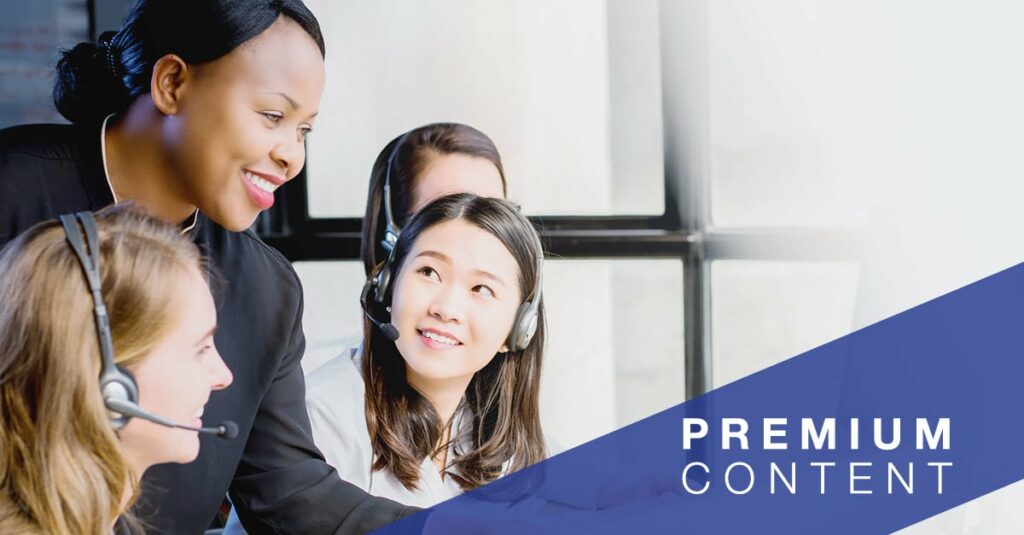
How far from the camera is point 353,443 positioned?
1.81 meters

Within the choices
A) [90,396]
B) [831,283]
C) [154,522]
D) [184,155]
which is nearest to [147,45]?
[184,155]

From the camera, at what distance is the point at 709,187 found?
2074 mm

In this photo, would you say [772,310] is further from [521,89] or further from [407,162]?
[407,162]

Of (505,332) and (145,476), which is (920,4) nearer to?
(505,332)

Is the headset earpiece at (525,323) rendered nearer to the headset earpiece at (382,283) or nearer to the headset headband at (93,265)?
the headset earpiece at (382,283)

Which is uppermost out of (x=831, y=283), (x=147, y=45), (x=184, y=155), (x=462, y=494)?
(x=147, y=45)

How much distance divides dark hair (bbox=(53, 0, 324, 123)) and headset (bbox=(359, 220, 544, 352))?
517 millimetres

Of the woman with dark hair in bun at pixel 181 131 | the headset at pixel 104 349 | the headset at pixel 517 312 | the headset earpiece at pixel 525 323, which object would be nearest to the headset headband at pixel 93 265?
the headset at pixel 104 349

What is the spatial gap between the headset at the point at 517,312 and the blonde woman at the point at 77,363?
68 centimetres

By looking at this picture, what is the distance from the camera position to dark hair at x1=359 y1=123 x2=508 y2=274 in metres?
1.87

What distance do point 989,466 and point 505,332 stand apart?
862 mm

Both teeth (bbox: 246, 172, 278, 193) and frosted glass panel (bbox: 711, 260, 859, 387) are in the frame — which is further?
frosted glass panel (bbox: 711, 260, 859, 387)
